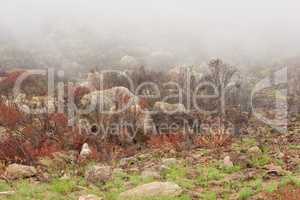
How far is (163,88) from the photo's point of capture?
51.5 ft

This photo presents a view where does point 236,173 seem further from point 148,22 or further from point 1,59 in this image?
point 148,22

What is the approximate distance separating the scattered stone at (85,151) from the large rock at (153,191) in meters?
2.49

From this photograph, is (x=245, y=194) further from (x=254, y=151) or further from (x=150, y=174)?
(x=254, y=151)

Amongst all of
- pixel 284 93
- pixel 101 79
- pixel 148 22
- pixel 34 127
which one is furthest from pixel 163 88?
pixel 148 22

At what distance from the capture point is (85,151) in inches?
415

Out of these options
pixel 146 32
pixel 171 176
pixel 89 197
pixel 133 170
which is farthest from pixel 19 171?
pixel 146 32

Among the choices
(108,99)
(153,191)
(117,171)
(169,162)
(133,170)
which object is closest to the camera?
(153,191)

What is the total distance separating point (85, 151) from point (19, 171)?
1614 mm

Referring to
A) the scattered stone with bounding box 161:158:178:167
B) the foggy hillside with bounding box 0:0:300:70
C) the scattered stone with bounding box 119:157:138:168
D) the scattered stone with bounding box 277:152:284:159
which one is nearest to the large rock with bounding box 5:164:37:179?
the scattered stone with bounding box 119:157:138:168

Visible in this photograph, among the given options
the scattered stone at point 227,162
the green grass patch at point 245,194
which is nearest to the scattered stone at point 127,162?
the scattered stone at point 227,162

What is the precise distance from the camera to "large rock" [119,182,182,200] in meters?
7.79

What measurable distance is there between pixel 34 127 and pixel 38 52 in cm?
1104

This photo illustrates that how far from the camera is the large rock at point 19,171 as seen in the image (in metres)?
9.15

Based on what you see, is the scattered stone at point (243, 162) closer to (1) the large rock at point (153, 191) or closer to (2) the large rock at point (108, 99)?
(1) the large rock at point (153, 191)
